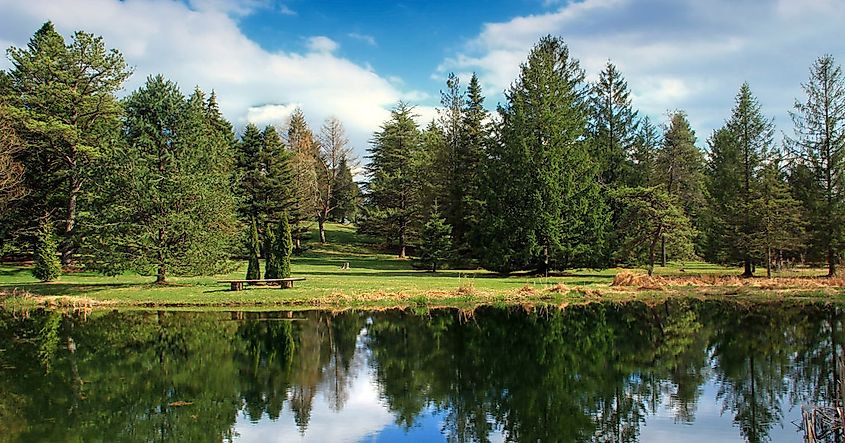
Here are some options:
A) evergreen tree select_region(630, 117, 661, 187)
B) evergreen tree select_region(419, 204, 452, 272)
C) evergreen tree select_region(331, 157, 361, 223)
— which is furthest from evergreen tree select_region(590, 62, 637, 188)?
evergreen tree select_region(331, 157, 361, 223)

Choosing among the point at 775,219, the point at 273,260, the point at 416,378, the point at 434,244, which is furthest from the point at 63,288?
the point at 775,219

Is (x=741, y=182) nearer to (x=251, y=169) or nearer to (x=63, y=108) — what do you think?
(x=251, y=169)

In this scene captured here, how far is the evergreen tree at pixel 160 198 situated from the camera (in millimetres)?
31875

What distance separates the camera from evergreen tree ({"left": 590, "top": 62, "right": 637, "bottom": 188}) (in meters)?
52.2

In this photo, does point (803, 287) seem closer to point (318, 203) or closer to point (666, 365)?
point (666, 365)

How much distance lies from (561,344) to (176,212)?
2285 cm

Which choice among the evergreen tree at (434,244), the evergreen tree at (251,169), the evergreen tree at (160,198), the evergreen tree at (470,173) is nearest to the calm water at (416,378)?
the evergreen tree at (160,198)

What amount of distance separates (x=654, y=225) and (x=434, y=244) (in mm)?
15704

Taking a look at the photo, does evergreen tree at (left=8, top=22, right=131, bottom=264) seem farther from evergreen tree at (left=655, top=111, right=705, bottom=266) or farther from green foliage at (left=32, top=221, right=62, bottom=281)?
evergreen tree at (left=655, top=111, right=705, bottom=266)

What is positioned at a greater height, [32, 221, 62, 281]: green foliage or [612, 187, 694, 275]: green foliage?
[612, 187, 694, 275]: green foliage

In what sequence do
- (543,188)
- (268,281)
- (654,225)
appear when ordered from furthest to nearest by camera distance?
(543,188) → (654,225) → (268,281)

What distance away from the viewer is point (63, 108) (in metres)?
43.5

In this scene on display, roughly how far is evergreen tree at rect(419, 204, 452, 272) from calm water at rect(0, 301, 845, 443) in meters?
22.2

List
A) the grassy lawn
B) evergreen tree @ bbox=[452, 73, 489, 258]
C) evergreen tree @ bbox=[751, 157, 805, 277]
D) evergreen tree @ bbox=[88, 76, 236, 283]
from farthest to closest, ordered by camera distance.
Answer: evergreen tree @ bbox=[452, 73, 489, 258]
evergreen tree @ bbox=[751, 157, 805, 277]
evergreen tree @ bbox=[88, 76, 236, 283]
the grassy lawn
